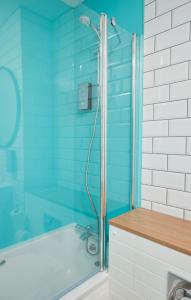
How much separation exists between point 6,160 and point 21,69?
62 centimetres

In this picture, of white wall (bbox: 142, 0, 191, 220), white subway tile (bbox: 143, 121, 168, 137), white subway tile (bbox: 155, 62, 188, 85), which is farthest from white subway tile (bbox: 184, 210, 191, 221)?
white subway tile (bbox: 155, 62, 188, 85)

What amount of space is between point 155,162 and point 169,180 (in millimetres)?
139

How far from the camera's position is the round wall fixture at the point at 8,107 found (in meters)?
1.26

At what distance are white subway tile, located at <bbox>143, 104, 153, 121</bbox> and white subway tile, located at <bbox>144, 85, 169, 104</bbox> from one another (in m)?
0.03

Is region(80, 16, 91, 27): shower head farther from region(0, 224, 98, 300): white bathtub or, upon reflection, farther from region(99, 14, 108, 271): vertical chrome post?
region(0, 224, 98, 300): white bathtub

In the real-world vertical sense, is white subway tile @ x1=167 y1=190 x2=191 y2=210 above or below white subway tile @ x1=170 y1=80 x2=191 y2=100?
below

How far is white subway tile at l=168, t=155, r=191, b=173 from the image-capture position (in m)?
1.11

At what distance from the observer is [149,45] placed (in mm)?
1263

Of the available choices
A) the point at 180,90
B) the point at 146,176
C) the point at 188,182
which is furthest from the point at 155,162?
the point at 180,90

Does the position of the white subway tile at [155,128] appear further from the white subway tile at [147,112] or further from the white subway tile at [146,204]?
the white subway tile at [146,204]

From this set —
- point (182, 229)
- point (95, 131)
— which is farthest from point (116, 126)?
point (182, 229)

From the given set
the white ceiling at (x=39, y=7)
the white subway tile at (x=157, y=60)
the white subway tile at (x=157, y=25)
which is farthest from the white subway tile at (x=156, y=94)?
the white ceiling at (x=39, y=7)

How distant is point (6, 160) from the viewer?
128 centimetres

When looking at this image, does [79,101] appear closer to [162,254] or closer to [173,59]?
[173,59]
